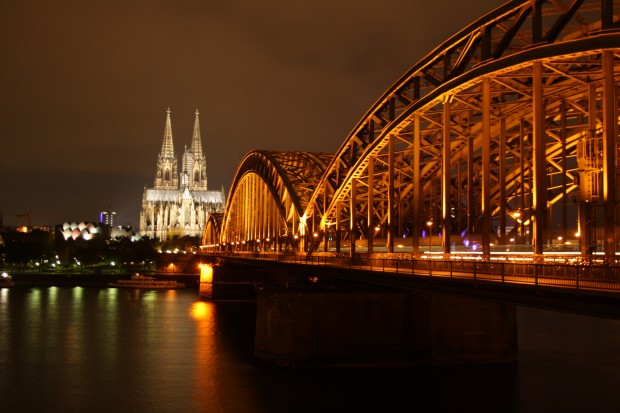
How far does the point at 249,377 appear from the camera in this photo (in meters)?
38.2

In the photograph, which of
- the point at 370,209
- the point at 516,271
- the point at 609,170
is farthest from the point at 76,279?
the point at 516,271

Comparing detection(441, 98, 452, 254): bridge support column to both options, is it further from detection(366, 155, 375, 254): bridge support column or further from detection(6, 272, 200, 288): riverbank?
detection(6, 272, 200, 288): riverbank

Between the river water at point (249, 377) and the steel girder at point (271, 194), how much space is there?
24.1m

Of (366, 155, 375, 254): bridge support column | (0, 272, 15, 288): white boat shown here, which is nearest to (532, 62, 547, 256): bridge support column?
(366, 155, 375, 254): bridge support column

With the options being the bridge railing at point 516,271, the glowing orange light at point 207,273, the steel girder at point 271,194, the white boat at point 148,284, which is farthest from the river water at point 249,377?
the white boat at point 148,284

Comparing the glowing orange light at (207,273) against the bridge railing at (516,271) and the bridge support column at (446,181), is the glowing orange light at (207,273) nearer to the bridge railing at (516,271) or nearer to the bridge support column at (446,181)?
the bridge railing at (516,271)

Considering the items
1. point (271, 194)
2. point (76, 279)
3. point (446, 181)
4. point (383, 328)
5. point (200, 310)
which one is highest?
point (271, 194)

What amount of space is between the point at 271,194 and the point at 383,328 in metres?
54.5

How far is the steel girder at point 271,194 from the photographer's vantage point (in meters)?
82.1

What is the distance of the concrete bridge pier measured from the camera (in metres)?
38.4

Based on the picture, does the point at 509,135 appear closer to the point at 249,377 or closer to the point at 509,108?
the point at 509,108

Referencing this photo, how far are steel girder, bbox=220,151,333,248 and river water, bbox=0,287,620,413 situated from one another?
78.9 ft

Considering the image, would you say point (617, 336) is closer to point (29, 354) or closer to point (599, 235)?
point (599, 235)

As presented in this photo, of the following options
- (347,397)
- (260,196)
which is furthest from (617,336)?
(260,196)
